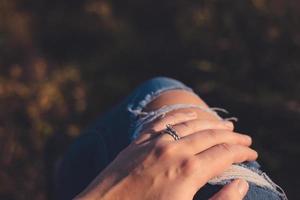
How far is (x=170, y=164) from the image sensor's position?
54.3 inches

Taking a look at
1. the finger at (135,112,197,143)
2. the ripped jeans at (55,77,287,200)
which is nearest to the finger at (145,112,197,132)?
the finger at (135,112,197,143)

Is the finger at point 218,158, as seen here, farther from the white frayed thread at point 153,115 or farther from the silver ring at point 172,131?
Result: the white frayed thread at point 153,115

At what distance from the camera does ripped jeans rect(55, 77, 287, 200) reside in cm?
153

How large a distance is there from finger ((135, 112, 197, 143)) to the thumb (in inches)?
11.1

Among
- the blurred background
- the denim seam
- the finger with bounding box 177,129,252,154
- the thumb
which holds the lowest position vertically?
the blurred background

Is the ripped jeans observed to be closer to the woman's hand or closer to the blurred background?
the woman's hand

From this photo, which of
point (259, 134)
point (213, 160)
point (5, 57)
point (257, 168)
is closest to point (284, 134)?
point (259, 134)

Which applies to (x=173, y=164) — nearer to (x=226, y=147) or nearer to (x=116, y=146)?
(x=226, y=147)

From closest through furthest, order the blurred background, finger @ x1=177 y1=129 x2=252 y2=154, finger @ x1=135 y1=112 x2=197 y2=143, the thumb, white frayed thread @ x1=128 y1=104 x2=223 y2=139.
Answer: the thumb
finger @ x1=177 y1=129 x2=252 y2=154
finger @ x1=135 y1=112 x2=197 y2=143
white frayed thread @ x1=128 y1=104 x2=223 y2=139
the blurred background

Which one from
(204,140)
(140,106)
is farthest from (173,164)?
(140,106)

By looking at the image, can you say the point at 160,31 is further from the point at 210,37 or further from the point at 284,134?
the point at 284,134

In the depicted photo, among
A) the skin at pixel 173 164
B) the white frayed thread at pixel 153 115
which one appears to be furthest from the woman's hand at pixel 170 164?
the white frayed thread at pixel 153 115

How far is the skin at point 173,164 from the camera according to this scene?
132cm

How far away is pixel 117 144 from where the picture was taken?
5.86 ft
